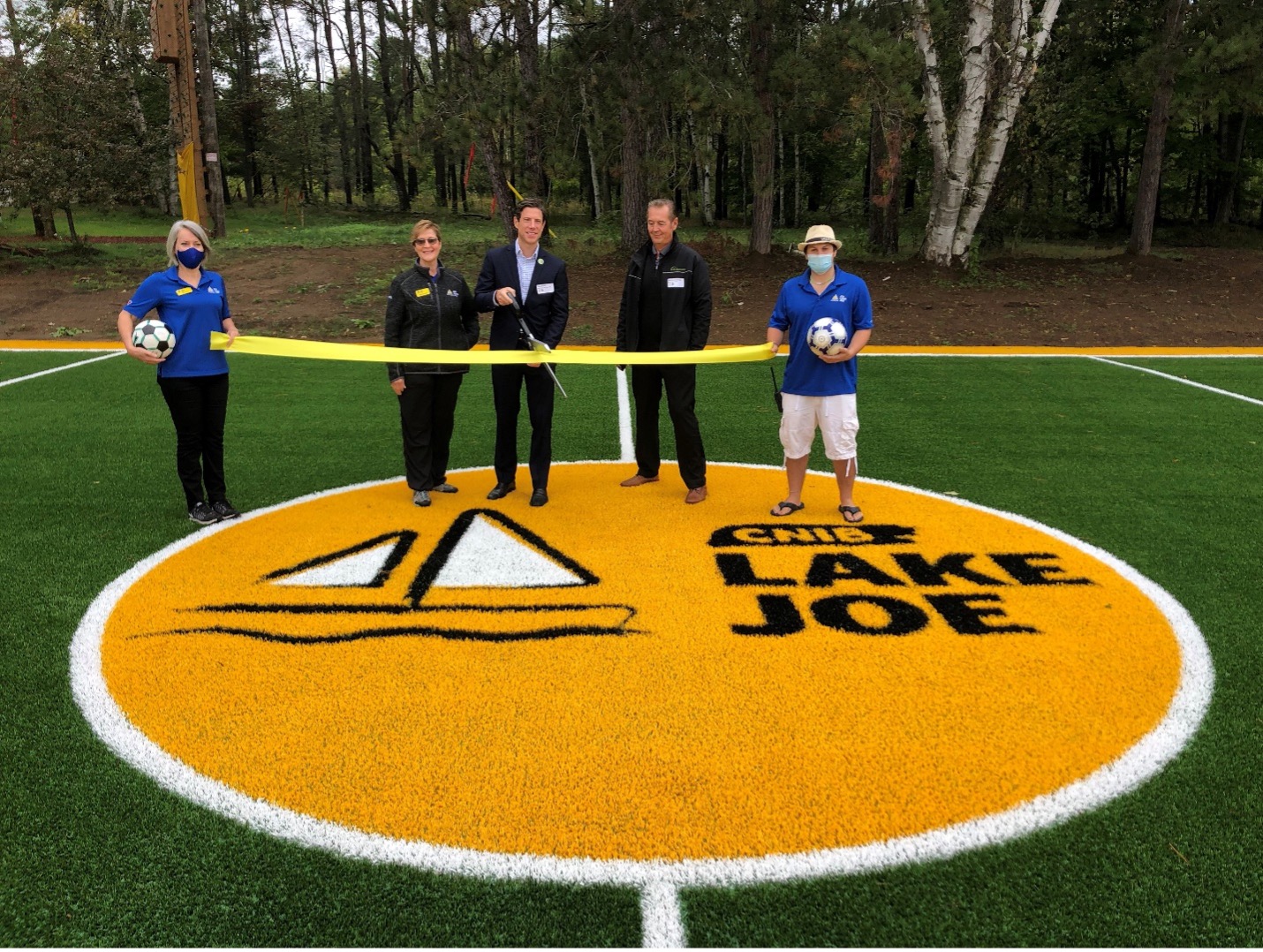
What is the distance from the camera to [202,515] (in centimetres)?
581

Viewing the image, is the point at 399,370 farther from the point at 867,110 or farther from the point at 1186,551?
the point at 867,110

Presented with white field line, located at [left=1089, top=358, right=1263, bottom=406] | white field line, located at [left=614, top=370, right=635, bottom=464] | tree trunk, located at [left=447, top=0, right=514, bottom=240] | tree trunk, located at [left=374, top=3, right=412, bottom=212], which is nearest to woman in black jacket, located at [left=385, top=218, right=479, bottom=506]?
white field line, located at [left=614, top=370, right=635, bottom=464]

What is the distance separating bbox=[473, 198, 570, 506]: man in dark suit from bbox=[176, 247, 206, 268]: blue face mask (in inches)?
66.2

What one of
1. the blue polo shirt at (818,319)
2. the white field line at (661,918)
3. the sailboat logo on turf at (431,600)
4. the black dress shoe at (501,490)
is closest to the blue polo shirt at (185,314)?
the sailboat logo on turf at (431,600)

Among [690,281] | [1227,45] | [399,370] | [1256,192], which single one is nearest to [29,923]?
[399,370]

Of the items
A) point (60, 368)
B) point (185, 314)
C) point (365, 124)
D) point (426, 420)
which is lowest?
point (60, 368)

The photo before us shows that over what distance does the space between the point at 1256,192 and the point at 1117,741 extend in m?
43.9

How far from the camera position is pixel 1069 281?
18.4 meters

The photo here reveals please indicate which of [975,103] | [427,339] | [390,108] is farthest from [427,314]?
[390,108]

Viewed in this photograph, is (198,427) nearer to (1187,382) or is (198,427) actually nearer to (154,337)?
(154,337)

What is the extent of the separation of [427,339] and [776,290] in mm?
12469

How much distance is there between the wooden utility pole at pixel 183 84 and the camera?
1691cm

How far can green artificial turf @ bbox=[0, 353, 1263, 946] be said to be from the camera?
8.13 feet

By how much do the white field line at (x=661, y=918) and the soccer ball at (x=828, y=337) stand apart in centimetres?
352
